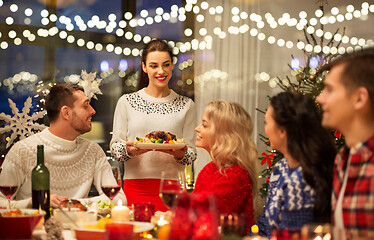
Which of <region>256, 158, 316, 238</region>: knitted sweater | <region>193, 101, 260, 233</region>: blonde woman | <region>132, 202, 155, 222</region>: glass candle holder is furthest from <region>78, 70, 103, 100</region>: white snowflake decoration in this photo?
<region>256, 158, 316, 238</region>: knitted sweater

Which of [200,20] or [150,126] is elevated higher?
[200,20]

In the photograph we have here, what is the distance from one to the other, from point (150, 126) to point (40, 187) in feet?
4.57

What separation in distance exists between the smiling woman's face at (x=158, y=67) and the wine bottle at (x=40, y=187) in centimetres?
143

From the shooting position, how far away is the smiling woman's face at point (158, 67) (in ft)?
11.1

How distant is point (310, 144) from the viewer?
6.06ft

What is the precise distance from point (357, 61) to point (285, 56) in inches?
149

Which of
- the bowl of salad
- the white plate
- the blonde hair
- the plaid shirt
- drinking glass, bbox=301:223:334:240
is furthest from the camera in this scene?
the white plate

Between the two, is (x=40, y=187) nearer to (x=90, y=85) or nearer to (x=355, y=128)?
(x=355, y=128)

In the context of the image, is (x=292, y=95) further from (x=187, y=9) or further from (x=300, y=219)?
(x=187, y=9)

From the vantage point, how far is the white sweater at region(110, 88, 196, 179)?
11.2ft

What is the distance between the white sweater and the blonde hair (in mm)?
865

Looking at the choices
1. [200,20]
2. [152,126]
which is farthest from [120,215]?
[200,20]

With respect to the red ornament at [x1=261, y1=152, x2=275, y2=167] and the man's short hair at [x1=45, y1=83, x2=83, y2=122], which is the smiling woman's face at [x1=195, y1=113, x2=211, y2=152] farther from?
the red ornament at [x1=261, y1=152, x2=275, y2=167]

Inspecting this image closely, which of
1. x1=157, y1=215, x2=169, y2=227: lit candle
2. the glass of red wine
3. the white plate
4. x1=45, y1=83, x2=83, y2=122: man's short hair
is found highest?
x1=45, y1=83, x2=83, y2=122: man's short hair
